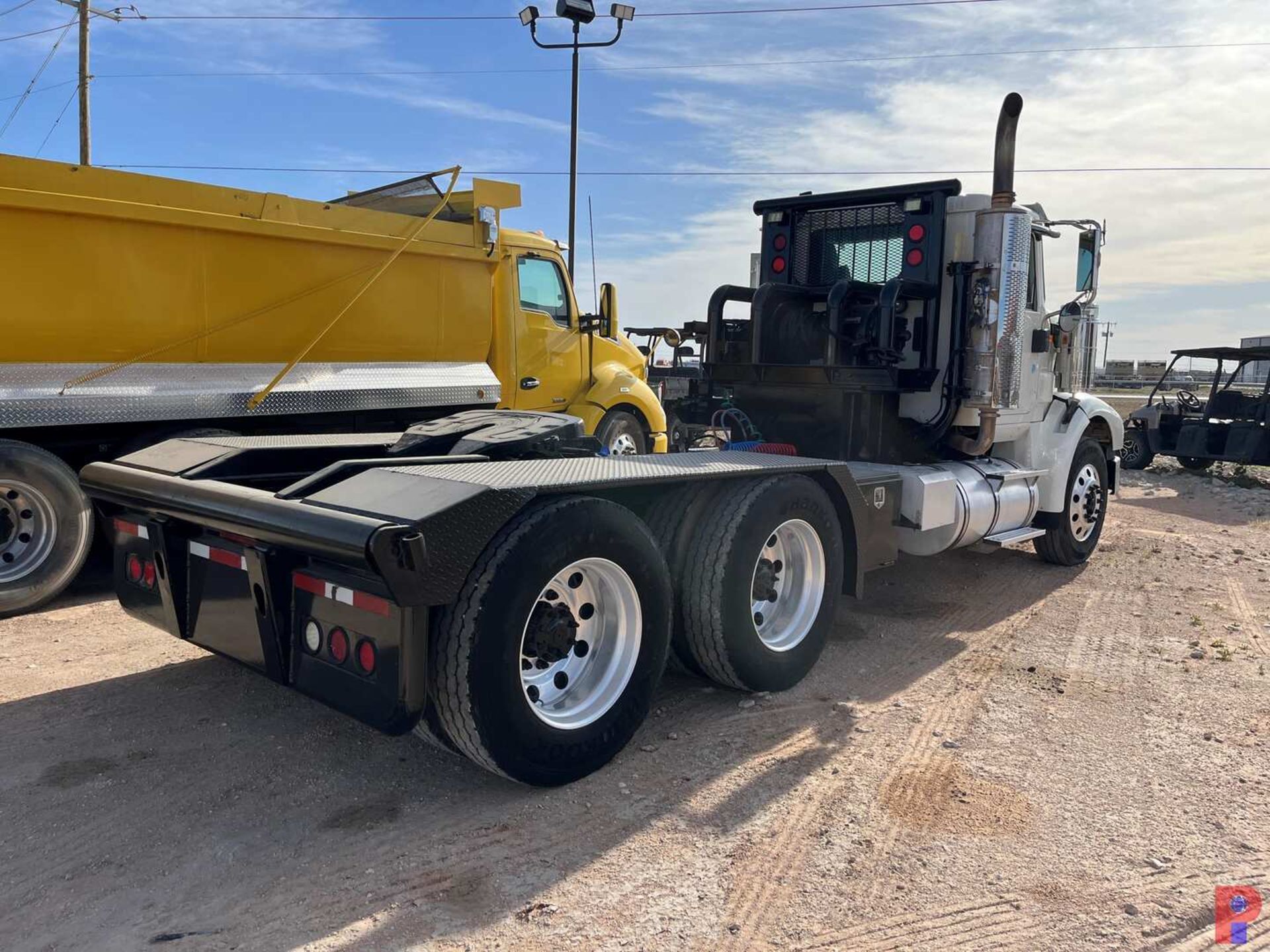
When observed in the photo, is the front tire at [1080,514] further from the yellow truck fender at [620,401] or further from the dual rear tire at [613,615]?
the yellow truck fender at [620,401]

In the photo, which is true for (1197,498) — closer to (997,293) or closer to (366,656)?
(997,293)

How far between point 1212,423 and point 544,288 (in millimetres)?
11468

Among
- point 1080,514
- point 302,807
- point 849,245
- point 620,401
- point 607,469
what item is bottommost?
point 302,807

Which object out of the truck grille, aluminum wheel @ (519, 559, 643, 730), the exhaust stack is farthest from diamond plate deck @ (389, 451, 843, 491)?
the truck grille

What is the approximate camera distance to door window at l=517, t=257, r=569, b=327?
978cm

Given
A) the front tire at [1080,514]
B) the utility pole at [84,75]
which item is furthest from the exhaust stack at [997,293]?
the utility pole at [84,75]

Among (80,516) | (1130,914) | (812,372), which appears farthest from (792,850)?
(80,516)

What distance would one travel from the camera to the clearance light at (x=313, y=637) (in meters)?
3.45

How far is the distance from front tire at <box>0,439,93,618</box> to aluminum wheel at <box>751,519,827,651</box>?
15.2ft

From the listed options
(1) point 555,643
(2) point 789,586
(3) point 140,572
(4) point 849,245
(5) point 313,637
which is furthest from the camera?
(4) point 849,245

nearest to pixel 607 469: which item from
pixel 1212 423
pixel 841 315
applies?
pixel 841 315

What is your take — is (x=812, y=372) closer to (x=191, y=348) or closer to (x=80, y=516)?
(x=191, y=348)

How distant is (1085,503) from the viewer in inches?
321

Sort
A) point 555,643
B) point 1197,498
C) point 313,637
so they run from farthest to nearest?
point 1197,498 < point 555,643 < point 313,637
